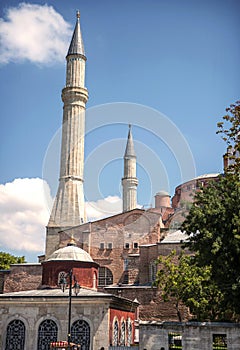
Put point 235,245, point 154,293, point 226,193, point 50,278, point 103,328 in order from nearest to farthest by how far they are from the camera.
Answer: point 235,245
point 226,193
point 103,328
point 50,278
point 154,293

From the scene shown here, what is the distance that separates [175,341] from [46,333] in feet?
19.3

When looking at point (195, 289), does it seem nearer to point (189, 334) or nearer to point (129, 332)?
point (129, 332)

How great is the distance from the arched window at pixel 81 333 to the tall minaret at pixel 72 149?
16307 mm

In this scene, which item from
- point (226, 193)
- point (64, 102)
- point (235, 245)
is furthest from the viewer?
point (64, 102)

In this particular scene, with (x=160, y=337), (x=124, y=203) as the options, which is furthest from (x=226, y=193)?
(x=124, y=203)

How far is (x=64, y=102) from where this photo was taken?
38438 mm

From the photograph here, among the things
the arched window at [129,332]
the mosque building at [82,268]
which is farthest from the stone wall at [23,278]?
the arched window at [129,332]

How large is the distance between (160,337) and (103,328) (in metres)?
3.17

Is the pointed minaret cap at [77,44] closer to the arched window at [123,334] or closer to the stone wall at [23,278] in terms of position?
the stone wall at [23,278]

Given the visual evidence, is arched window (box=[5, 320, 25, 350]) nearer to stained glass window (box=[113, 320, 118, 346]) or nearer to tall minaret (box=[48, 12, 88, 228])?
stained glass window (box=[113, 320, 118, 346])

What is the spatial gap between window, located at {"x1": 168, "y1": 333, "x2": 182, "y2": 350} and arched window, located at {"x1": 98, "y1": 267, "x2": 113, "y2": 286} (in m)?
16.2

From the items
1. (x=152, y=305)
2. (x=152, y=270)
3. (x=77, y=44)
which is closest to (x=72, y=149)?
(x=77, y=44)

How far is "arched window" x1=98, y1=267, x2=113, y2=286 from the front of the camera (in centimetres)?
3378

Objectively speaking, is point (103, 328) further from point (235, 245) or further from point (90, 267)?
point (235, 245)
